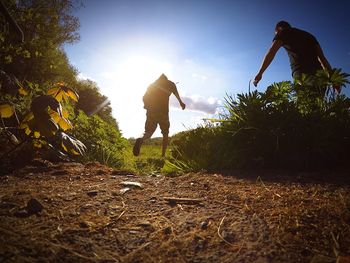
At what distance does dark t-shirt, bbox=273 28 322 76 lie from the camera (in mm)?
4160

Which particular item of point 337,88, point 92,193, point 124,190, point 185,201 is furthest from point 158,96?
point 185,201

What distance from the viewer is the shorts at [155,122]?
669cm

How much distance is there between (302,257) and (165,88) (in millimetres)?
6140

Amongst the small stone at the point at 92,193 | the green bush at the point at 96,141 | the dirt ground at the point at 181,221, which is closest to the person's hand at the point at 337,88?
the dirt ground at the point at 181,221

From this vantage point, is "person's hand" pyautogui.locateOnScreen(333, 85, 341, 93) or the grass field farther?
the grass field

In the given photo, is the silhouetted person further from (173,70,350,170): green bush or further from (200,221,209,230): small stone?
(200,221,209,230): small stone

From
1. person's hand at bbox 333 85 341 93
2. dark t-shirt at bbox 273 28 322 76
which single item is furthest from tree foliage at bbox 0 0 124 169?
dark t-shirt at bbox 273 28 322 76

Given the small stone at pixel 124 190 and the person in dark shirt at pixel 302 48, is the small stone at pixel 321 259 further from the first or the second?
the person in dark shirt at pixel 302 48

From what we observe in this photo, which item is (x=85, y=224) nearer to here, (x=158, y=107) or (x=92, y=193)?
(x=92, y=193)

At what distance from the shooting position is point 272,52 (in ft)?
13.4

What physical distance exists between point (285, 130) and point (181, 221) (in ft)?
5.94

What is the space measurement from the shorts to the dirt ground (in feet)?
14.4

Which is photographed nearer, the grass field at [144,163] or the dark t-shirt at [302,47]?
the dark t-shirt at [302,47]

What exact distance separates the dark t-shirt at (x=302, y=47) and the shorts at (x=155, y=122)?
11.2ft
